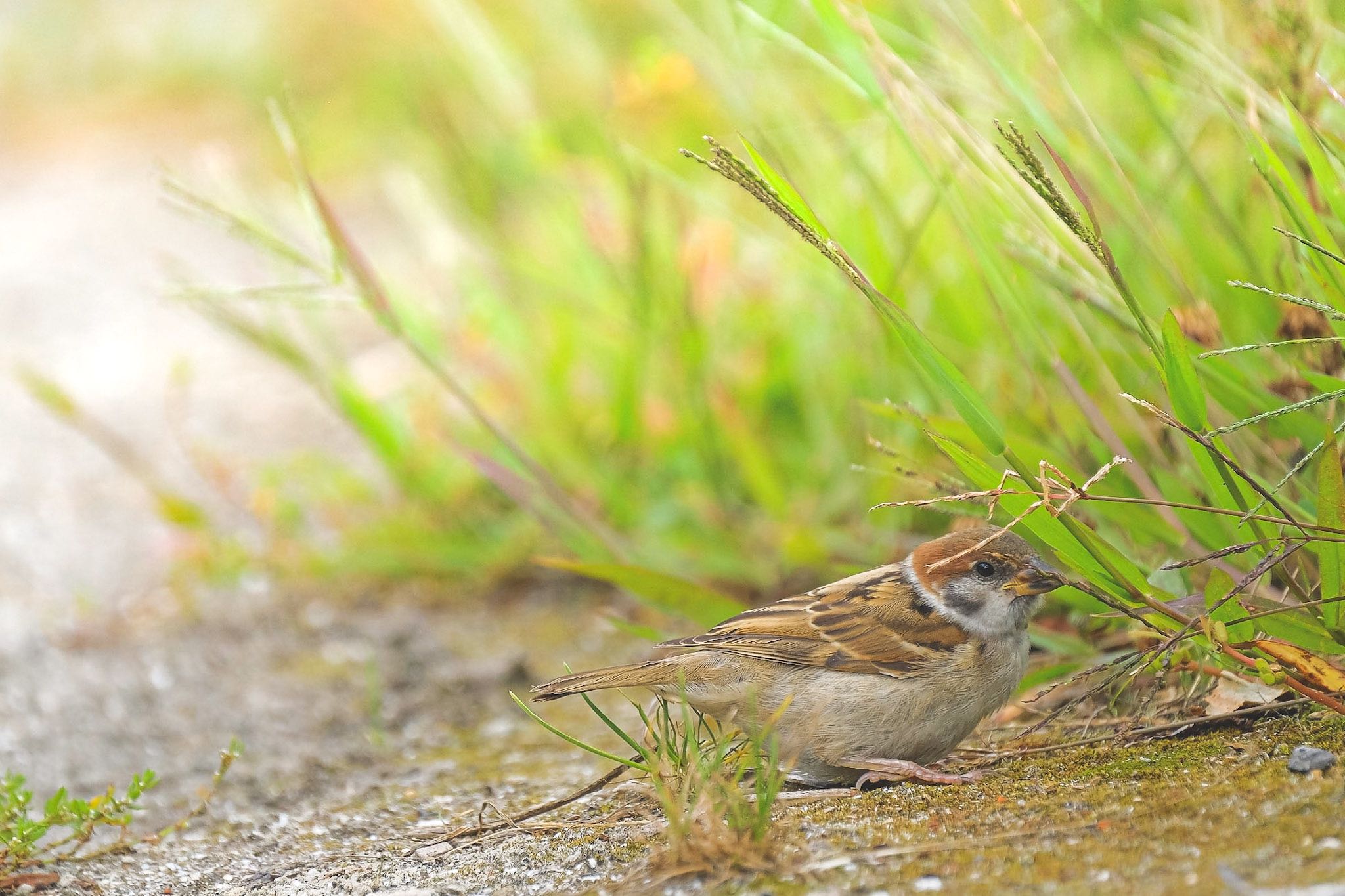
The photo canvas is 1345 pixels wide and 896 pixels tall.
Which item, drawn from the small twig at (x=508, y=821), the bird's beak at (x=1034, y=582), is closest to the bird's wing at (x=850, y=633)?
the bird's beak at (x=1034, y=582)

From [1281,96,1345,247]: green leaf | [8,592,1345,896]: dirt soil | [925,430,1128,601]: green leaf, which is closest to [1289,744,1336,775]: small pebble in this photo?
[8,592,1345,896]: dirt soil

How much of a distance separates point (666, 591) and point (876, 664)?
68cm

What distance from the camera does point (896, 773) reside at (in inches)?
106

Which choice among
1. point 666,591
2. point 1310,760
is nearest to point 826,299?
point 666,591

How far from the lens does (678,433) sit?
16.3ft

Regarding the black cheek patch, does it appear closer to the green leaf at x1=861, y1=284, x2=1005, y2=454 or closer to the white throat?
the white throat

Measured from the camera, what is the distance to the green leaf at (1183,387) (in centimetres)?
236

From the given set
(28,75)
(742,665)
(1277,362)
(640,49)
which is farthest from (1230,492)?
(28,75)

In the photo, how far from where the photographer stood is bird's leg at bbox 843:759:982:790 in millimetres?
2611

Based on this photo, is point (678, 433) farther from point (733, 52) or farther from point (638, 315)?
point (733, 52)

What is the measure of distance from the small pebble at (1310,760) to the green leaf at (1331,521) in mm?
264

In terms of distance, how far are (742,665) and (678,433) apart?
6.91 feet

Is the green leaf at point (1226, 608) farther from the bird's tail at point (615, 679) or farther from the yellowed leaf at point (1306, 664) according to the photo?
the bird's tail at point (615, 679)

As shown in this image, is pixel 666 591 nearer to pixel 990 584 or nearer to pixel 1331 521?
pixel 990 584
